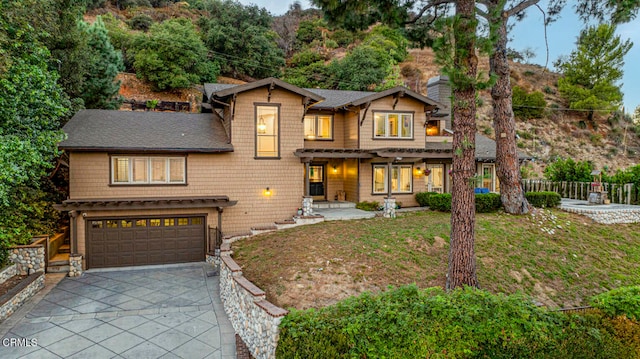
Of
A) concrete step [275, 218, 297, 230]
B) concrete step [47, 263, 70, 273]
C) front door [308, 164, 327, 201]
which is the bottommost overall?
concrete step [47, 263, 70, 273]

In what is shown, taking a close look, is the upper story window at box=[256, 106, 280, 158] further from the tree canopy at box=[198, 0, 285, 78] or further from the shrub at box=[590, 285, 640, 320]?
the tree canopy at box=[198, 0, 285, 78]

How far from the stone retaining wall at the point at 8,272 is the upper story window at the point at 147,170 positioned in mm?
3726

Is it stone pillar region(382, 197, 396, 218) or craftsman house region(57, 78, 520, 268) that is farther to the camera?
stone pillar region(382, 197, 396, 218)

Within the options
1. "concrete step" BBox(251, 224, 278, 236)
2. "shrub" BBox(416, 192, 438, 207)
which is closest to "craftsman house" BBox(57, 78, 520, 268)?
"shrub" BBox(416, 192, 438, 207)

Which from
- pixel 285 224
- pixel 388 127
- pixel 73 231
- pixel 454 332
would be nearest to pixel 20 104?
pixel 73 231

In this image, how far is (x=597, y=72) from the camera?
1362 inches

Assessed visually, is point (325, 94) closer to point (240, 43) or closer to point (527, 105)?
point (240, 43)

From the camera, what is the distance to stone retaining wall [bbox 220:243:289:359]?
604 centimetres

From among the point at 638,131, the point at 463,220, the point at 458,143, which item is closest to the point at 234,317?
the point at 463,220

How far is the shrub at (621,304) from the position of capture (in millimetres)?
5441

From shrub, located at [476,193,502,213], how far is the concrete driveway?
421 inches

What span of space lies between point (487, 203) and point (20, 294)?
15.8 metres

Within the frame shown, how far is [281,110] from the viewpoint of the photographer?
14.4 meters

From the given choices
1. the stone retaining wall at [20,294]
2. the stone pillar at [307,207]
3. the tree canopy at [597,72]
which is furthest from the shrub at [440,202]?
the tree canopy at [597,72]
